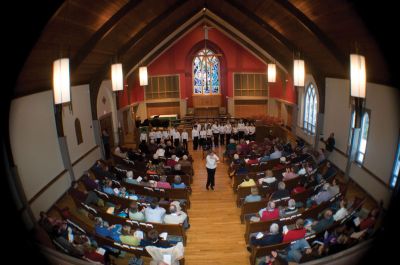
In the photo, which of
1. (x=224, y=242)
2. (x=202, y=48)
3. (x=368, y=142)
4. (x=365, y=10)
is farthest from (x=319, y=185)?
(x=202, y=48)

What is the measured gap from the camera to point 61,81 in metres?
2.79

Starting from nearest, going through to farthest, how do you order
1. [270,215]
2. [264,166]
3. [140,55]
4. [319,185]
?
[270,215], [319,185], [264,166], [140,55]

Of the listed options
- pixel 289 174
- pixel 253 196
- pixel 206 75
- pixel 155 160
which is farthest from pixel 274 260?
pixel 206 75

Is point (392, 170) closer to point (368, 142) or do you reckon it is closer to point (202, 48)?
point (368, 142)

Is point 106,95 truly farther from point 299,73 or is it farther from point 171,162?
point 299,73

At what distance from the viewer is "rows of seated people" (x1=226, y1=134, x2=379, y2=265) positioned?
2.65 meters

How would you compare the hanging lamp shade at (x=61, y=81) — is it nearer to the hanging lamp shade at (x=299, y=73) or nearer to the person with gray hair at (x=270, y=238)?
the person with gray hair at (x=270, y=238)

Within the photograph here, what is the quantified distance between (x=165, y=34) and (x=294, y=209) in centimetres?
1191

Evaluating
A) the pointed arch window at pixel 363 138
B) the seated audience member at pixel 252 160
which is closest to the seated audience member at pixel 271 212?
the seated audience member at pixel 252 160

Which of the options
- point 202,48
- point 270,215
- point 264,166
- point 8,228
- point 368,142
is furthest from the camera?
point 202,48

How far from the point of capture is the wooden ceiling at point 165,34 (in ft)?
6.52

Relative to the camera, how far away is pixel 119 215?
6691 mm

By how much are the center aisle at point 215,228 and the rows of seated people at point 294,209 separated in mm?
433

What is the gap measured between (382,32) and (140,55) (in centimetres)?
1408
